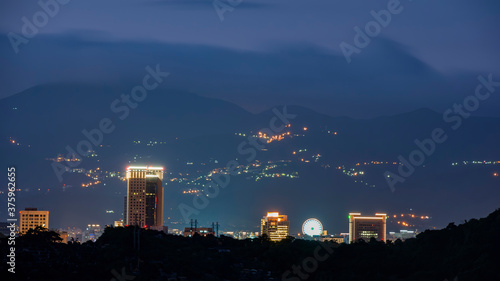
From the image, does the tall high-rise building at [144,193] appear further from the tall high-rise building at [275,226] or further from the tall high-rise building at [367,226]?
the tall high-rise building at [367,226]

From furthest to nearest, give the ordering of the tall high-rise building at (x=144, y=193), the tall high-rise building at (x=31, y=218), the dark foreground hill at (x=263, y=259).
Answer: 1. the tall high-rise building at (x=144, y=193)
2. the tall high-rise building at (x=31, y=218)
3. the dark foreground hill at (x=263, y=259)

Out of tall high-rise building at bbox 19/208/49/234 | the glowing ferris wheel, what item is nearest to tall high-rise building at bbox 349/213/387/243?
the glowing ferris wheel

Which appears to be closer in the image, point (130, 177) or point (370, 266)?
point (370, 266)

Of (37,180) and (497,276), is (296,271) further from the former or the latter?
(37,180)

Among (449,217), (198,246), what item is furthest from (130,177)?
(198,246)

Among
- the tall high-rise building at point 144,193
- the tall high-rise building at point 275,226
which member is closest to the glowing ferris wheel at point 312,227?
the tall high-rise building at point 275,226

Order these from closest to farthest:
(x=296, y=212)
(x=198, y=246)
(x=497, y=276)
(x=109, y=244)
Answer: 1. (x=497, y=276)
2. (x=109, y=244)
3. (x=198, y=246)
4. (x=296, y=212)

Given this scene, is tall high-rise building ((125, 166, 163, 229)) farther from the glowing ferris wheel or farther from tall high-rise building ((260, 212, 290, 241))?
the glowing ferris wheel

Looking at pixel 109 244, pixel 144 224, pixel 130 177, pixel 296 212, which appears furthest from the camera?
pixel 296 212
